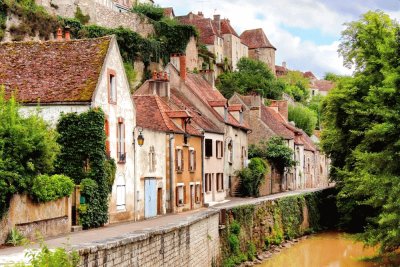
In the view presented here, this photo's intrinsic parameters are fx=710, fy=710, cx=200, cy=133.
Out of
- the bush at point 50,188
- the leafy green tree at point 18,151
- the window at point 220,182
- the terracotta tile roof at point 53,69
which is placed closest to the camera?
the leafy green tree at point 18,151

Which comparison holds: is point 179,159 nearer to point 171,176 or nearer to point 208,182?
point 171,176

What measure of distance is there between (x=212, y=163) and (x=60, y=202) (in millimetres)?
21779

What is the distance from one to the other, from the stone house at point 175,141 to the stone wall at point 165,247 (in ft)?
22.6

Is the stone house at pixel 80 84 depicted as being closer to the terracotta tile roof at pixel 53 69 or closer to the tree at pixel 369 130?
the terracotta tile roof at pixel 53 69

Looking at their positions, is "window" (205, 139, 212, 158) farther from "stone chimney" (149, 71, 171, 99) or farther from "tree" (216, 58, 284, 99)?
"tree" (216, 58, 284, 99)

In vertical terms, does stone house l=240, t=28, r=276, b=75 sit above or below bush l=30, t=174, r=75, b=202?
above

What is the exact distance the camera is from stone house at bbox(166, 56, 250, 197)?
44688 mm

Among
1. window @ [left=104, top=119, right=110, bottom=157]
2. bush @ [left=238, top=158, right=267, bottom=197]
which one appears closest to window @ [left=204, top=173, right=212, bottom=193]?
bush @ [left=238, top=158, right=267, bottom=197]

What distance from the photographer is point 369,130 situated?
25578 mm

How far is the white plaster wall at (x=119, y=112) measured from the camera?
2669 cm

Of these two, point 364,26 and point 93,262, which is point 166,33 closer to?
point 364,26

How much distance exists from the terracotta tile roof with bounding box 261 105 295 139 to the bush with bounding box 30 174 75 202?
120 ft

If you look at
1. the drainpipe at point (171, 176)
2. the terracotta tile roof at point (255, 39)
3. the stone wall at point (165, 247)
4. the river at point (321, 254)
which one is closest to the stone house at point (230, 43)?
the terracotta tile roof at point (255, 39)

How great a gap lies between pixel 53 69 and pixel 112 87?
97.1 inches
